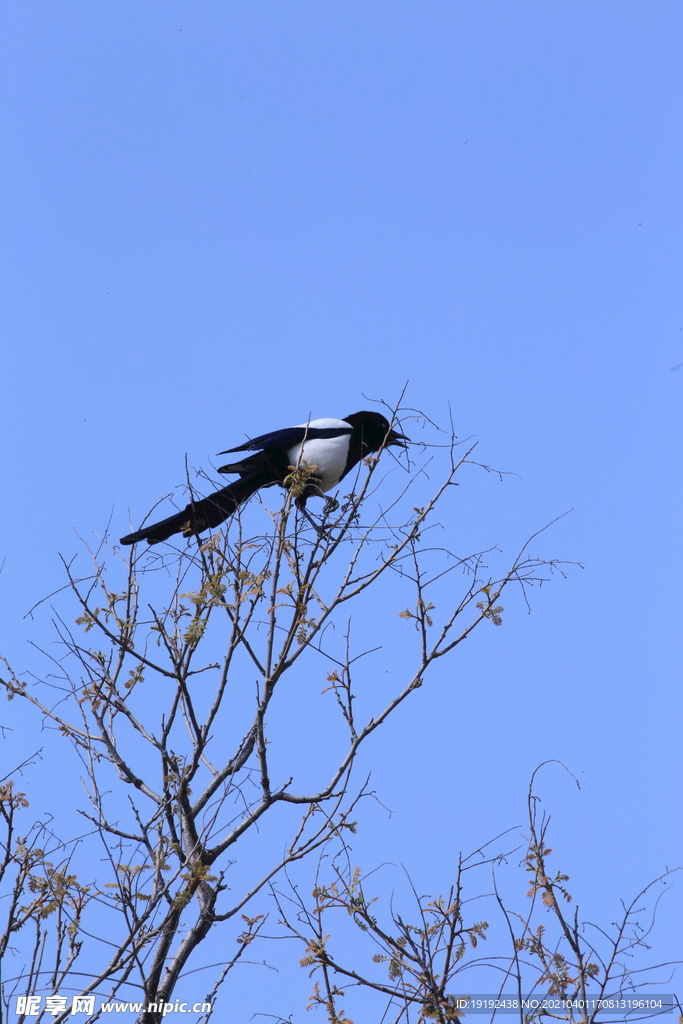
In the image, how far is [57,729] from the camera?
3426mm

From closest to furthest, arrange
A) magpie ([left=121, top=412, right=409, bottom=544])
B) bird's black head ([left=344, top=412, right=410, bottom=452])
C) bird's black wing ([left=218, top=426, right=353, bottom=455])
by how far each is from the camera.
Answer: magpie ([left=121, top=412, right=409, bottom=544]) < bird's black wing ([left=218, top=426, right=353, bottom=455]) < bird's black head ([left=344, top=412, right=410, bottom=452])

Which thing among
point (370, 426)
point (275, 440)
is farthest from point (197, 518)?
point (370, 426)

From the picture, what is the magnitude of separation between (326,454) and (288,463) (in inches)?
8.5

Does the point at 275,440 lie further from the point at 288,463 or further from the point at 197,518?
the point at 197,518

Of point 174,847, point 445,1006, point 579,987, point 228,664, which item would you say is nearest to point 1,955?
point 174,847

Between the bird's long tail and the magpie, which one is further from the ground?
the magpie

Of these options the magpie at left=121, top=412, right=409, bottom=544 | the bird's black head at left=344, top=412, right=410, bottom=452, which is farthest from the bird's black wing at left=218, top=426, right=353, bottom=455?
the bird's black head at left=344, top=412, right=410, bottom=452

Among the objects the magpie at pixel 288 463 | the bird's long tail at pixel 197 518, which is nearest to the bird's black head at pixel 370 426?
the magpie at pixel 288 463

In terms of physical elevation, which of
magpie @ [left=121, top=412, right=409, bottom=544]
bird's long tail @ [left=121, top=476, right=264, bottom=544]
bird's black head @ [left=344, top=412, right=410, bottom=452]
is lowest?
bird's long tail @ [left=121, top=476, right=264, bottom=544]

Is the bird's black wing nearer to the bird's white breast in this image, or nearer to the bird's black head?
the bird's white breast

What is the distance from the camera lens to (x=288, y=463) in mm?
5086

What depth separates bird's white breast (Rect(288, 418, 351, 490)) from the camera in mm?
5094

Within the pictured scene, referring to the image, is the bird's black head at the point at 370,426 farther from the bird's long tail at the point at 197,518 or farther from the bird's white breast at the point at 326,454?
the bird's long tail at the point at 197,518

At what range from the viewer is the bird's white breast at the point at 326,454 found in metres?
5.09
